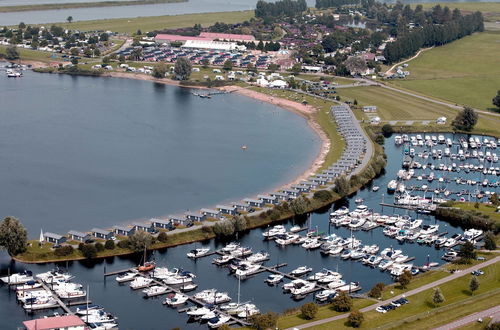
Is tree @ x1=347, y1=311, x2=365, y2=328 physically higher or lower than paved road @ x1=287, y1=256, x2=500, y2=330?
higher

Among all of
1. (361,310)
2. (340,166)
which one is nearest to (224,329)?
(361,310)

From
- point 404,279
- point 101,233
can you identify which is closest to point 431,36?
point 101,233

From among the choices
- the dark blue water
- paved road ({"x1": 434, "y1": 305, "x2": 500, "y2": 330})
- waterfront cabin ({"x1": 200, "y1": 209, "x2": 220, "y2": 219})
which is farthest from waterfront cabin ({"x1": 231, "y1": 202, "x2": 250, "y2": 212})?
paved road ({"x1": 434, "y1": 305, "x2": 500, "y2": 330})

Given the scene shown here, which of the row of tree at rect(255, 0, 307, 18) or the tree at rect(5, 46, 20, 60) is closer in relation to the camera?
the tree at rect(5, 46, 20, 60)

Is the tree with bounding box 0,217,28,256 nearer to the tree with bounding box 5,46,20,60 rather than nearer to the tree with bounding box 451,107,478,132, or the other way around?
the tree with bounding box 451,107,478,132

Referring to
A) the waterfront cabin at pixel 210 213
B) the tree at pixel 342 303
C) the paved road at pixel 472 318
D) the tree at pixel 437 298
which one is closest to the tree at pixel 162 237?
the waterfront cabin at pixel 210 213

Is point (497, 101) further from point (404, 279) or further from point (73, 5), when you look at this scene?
point (73, 5)
